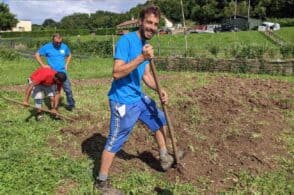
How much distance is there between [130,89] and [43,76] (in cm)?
379

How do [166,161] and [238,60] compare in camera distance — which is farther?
[238,60]

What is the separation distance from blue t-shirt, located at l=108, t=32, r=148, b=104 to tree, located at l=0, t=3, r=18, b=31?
81941mm

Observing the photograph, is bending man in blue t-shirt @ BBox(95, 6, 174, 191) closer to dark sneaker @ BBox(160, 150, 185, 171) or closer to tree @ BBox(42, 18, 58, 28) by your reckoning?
dark sneaker @ BBox(160, 150, 185, 171)

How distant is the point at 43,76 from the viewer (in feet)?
27.2

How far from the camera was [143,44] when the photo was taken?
15.7 ft

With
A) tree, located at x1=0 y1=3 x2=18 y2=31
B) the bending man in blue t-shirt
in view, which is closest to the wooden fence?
the bending man in blue t-shirt

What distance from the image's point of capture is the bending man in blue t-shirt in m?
4.55

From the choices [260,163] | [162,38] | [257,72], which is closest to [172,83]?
[257,72]

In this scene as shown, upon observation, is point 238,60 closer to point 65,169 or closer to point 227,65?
point 227,65

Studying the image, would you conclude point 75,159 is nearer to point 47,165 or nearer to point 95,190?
point 47,165

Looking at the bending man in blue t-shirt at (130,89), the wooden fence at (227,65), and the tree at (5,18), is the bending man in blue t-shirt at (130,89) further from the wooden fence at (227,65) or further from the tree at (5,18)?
the tree at (5,18)

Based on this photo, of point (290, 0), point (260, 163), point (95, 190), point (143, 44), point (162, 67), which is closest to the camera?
point (143, 44)

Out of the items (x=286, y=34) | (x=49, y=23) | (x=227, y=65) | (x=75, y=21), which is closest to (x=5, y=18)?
(x=75, y=21)

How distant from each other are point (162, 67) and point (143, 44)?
12.6 metres
